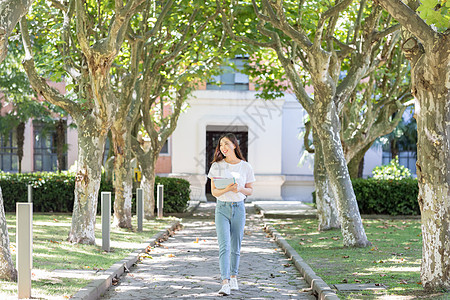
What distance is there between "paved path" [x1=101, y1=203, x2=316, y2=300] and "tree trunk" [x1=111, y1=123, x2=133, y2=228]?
162 cm

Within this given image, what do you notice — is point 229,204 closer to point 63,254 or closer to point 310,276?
point 310,276

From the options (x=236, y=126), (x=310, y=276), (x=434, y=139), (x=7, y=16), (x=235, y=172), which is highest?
(x=236, y=126)

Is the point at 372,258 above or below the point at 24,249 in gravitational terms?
below

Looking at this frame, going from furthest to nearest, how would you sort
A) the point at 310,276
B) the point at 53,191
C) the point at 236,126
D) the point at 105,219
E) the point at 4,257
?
1. the point at 236,126
2. the point at 53,191
3. the point at 105,219
4. the point at 310,276
5. the point at 4,257

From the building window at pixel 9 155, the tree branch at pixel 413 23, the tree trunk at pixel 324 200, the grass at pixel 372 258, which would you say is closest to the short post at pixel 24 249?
the grass at pixel 372 258

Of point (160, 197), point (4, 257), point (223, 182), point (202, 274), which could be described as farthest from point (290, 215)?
point (4, 257)

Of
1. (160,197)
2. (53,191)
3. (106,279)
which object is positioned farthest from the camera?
(53,191)

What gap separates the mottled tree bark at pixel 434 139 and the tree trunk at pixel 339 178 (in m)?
4.72

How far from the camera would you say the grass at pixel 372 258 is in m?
7.54

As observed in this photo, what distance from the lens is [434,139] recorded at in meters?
7.06

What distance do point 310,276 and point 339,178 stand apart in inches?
148

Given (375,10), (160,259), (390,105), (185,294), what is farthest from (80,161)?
(390,105)

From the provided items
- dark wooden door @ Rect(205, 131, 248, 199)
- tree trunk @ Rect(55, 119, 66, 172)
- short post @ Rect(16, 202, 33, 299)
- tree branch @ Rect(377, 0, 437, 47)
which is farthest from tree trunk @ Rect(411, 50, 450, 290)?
tree trunk @ Rect(55, 119, 66, 172)

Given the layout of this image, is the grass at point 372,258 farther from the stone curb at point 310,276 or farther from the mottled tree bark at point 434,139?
the mottled tree bark at point 434,139
